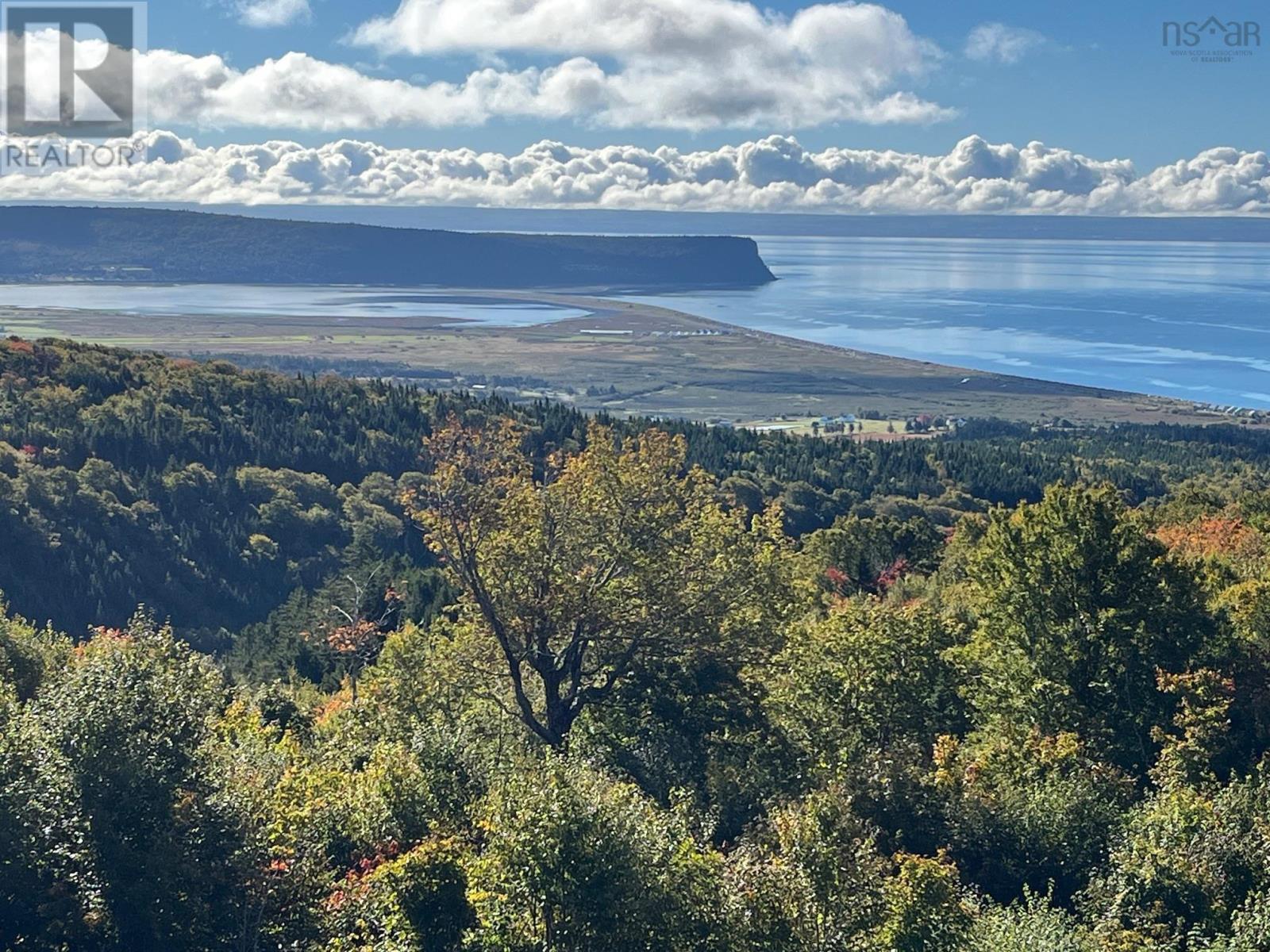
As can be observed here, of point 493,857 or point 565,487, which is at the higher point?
point 565,487

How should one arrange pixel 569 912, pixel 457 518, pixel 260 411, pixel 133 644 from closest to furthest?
pixel 569 912 → pixel 133 644 → pixel 457 518 → pixel 260 411

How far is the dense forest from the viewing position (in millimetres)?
17453

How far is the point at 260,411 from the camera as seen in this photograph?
387 ft

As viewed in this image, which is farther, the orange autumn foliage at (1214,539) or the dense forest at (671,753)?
the orange autumn foliage at (1214,539)

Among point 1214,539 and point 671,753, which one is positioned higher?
point 1214,539

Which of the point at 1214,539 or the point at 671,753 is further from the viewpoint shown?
the point at 1214,539

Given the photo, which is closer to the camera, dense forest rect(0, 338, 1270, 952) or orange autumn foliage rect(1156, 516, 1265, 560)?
dense forest rect(0, 338, 1270, 952)

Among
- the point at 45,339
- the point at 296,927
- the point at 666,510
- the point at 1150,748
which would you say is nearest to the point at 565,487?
the point at 666,510

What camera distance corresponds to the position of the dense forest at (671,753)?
57.3 feet

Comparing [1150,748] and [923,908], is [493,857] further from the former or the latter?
[1150,748]

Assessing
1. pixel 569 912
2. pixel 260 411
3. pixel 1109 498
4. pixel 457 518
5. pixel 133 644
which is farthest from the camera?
pixel 260 411

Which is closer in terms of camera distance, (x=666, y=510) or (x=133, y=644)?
(x=133, y=644)

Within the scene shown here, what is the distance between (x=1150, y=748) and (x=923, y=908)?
41.0 ft

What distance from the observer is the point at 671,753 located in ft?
89.2
